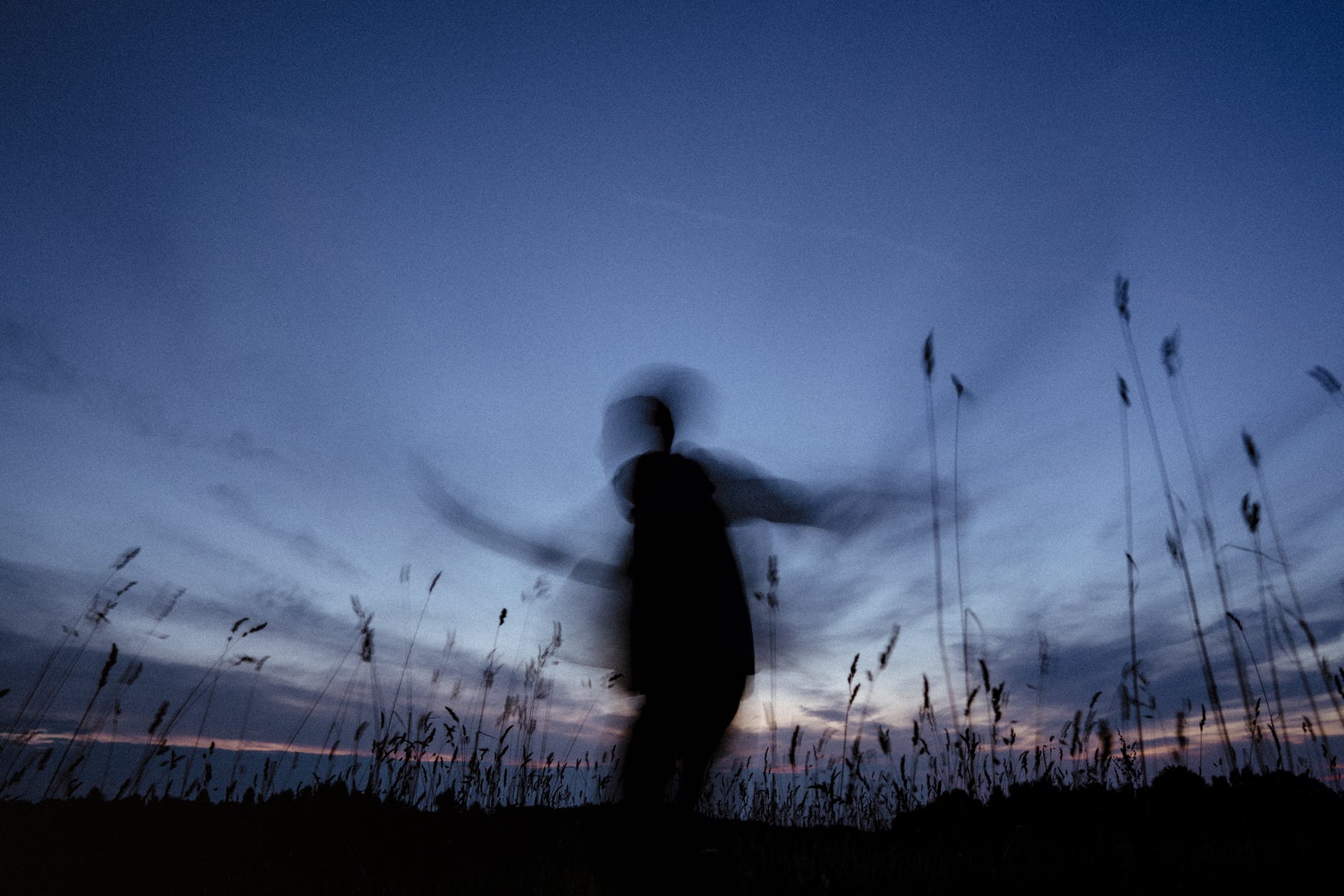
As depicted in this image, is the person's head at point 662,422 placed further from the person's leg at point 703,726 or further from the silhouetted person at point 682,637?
the person's leg at point 703,726

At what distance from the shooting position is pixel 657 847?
2.96 meters

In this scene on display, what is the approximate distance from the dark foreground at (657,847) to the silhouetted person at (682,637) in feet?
0.99

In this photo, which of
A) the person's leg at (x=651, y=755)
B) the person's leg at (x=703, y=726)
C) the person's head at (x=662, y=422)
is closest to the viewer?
the person's leg at (x=651, y=755)

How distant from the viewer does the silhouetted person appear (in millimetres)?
3170

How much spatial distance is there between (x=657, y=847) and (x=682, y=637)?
927 mm

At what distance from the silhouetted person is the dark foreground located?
301 mm

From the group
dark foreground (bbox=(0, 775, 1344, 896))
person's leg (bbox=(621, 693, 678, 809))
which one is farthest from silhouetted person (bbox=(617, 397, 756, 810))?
dark foreground (bbox=(0, 775, 1344, 896))

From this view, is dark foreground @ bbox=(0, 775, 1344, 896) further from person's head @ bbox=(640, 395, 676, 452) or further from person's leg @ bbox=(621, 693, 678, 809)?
person's head @ bbox=(640, 395, 676, 452)

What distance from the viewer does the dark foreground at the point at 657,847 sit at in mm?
2578

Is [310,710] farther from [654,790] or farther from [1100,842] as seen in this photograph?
[1100,842]

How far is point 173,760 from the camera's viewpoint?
158 inches

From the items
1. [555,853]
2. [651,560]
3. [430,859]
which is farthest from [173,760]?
[651,560]

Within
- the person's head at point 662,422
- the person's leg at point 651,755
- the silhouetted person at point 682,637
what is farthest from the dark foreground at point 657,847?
the person's head at point 662,422

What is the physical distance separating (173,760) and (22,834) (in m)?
0.70
